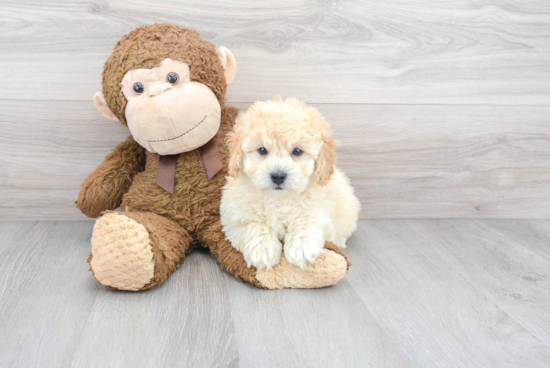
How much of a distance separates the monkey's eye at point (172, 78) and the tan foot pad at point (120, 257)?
331mm

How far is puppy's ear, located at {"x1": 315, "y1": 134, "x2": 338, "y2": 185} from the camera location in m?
0.85

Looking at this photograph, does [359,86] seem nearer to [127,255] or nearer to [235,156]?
[235,156]

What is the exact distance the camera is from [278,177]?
32.4 inches

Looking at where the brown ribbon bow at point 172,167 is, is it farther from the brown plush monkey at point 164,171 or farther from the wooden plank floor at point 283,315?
the wooden plank floor at point 283,315

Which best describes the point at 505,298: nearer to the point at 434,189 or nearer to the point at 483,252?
the point at 483,252

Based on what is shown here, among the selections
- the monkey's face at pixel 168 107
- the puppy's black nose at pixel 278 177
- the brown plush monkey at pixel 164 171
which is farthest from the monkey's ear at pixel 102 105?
the puppy's black nose at pixel 278 177

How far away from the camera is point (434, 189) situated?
1.38 meters

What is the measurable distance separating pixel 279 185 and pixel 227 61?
1.31ft

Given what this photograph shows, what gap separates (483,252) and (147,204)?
35.3 inches

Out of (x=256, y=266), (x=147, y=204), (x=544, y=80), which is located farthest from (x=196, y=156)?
(x=544, y=80)

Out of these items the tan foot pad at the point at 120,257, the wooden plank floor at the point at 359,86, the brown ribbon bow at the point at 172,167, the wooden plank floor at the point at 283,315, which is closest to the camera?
the wooden plank floor at the point at 283,315

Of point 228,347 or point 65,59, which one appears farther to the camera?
point 65,59

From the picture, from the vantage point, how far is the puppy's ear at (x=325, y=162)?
85cm

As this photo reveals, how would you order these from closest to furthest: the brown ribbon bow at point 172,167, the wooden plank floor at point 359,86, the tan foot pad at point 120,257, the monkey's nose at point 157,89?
1. the tan foot pad at point 120,257
2. the monkey's nose at point 157,89
3. the brown ribbon bow at point 172,167
4. the wooden plank floor at point 359,86
